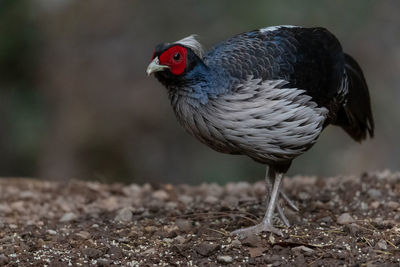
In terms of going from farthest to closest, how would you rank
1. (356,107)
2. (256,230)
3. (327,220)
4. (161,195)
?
(161,195) < (356,107) < (327,220) < (256,230)

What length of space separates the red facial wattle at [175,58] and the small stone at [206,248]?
1.27m

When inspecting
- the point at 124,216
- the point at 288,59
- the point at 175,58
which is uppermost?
the point at 175,58

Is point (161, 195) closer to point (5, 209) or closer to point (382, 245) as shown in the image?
point (5, 209)

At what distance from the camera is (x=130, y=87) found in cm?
986

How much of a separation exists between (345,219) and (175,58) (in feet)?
6.09

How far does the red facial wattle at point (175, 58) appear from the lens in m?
4.54

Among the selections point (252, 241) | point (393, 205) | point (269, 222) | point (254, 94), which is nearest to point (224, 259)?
point (252, 241)

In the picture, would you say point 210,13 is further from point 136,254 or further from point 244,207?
point 136,254

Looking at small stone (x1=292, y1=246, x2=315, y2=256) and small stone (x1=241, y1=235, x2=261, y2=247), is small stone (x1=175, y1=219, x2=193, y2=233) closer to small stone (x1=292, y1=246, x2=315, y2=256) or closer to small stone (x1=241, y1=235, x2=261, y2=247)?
small stone (x1=241, y1=235, x2=261, y2=247)

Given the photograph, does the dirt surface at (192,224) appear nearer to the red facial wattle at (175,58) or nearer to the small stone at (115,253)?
the small stone at (115,253)

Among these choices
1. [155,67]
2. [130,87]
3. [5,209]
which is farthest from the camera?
[130,87]

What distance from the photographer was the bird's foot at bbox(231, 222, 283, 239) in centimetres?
457

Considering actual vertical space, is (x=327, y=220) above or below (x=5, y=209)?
below

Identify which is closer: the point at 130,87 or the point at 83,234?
the point at 83,234
